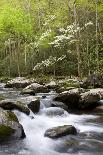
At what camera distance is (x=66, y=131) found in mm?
11188

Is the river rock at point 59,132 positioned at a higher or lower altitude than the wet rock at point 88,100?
lower

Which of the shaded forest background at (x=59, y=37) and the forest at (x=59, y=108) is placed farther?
the shaded forest background at (x=59, y=37)

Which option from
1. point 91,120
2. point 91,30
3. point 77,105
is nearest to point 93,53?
point 91,30

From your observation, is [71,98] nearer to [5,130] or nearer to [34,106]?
[34,106]

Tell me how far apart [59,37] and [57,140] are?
19784 mm

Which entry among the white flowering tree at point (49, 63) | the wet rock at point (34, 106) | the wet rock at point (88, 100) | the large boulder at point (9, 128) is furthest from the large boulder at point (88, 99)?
the white flowering tree at point (49, 63)

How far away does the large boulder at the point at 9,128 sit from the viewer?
10762 mm

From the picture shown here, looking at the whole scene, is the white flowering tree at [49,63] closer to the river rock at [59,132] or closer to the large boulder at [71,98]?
the large boulder at [71,98]

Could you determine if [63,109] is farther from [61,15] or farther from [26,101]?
[61,15]

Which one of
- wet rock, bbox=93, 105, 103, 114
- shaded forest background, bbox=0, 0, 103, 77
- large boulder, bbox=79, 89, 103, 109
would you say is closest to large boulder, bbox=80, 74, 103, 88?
shaded forest background, bbox=0, 0, 103, 77

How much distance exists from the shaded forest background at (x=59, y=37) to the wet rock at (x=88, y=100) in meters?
11.5

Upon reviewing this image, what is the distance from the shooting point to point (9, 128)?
10.8m

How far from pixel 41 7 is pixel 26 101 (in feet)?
93.8

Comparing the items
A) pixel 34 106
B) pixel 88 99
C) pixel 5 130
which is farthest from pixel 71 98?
pixel 5 130
